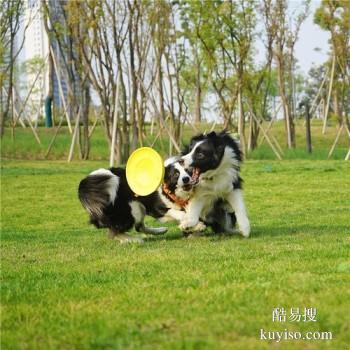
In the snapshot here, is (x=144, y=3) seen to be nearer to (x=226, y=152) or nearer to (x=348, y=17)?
(x=348, y=17)

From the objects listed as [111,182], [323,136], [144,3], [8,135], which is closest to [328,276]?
[111,182]

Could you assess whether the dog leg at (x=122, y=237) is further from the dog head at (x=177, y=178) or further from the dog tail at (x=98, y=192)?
the dog head at (x=177, y=178)

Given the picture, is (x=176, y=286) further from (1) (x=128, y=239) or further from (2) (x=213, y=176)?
(1) (x=128, y=239)

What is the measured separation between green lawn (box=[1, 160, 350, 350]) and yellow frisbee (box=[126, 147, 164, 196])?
634 millimetres

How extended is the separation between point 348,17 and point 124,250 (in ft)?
A: 66.5

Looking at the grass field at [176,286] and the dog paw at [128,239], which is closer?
the grass field at [176,286]

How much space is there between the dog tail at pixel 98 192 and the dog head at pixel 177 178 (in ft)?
1.97

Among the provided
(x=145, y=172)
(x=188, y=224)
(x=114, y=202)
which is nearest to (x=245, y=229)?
(x=188, y=224)

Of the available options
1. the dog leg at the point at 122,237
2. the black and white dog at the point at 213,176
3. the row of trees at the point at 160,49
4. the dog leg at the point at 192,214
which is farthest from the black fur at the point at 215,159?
the row of trees at the point at 160,49

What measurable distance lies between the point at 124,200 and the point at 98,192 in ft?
1.07

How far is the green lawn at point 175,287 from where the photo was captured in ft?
11.3

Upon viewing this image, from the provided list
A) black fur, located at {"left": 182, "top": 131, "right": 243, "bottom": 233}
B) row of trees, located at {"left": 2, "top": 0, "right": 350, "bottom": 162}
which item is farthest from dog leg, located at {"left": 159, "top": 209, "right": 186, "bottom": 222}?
row of trees, located at {"left": 2, "top": 0, "right": 350, "bottom": 162}

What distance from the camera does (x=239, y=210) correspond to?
302 inches

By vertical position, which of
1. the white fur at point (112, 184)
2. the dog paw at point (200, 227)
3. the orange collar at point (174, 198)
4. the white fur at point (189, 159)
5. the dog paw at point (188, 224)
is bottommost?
the dog paw at point (200, 227)
